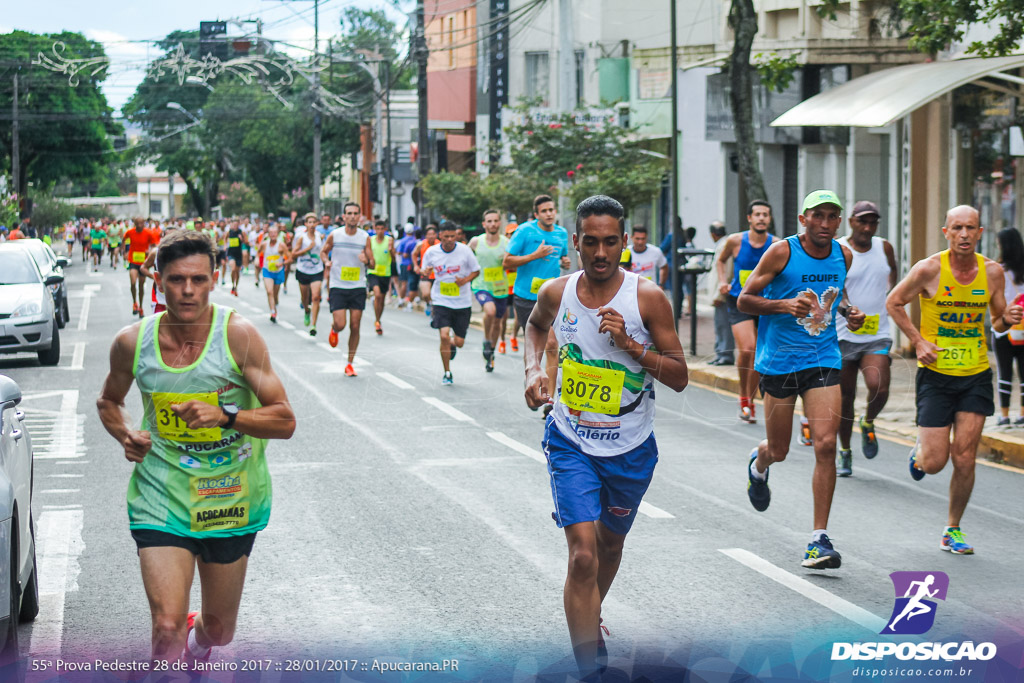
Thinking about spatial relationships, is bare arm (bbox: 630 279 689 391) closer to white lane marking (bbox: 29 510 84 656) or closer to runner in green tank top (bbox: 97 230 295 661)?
runner in green tank top (bbox: 97 230 295 661)

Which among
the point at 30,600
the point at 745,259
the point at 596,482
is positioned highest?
the point at 745,259

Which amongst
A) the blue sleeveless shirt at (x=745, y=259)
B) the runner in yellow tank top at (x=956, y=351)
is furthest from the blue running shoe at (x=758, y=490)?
the blue sleeveless shirt at (x=745, y=259)

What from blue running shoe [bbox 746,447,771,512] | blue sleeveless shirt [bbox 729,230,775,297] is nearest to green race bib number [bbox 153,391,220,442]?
blue running shoe [bbox 746,447,771,512]

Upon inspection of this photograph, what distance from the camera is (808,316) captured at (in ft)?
24.8

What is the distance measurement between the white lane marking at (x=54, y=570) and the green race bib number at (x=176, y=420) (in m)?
1.59

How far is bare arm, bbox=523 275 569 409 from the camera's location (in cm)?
553

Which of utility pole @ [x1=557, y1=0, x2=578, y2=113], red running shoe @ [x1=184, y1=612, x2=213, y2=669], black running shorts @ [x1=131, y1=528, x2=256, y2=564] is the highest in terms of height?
utility pole @ [x1=557, y1=0, x2=578, y2=113]

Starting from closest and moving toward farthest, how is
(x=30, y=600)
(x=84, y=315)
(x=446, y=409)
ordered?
(x=30, y=600) → (x=446, y=409) → (x=84, y=315)

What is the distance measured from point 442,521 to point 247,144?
6693cm

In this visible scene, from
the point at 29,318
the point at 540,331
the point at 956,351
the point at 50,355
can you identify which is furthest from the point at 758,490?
the point at 50,355

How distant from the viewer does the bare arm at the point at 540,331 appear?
5.53 metres

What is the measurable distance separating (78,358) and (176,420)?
15.1 meters

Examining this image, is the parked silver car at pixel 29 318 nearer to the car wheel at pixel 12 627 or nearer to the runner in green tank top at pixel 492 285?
the runner in green tank top at pixel 492 285

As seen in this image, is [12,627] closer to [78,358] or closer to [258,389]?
[258,389]
